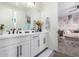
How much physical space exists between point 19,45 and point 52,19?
2.50 m

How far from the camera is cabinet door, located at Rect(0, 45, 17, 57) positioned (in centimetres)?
256

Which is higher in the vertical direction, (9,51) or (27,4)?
(27,4)

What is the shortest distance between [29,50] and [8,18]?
111 cm

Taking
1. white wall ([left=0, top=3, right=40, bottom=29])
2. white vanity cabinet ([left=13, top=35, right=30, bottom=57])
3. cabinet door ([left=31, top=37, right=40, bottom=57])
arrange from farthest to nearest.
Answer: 1. cabinet door ([left=31, top=37, right=40, bottom=57])
2. white wall ([left=0, top=3, right=40, bottom=29])
3. white vanity cabinet ([left=13, top=35, right=30, bottom=57])

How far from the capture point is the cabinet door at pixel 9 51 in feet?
8.39

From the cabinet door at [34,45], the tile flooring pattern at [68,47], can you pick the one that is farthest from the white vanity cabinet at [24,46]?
the tile flooring pattern at [68,47]

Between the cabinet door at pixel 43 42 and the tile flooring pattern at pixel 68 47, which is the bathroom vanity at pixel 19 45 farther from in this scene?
the tile flooring pattern at pixel 68 47

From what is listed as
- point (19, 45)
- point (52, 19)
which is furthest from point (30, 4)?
point (19, 45)

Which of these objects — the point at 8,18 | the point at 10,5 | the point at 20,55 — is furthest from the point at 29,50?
the point at 10,5

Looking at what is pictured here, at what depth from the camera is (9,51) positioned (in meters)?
2.73

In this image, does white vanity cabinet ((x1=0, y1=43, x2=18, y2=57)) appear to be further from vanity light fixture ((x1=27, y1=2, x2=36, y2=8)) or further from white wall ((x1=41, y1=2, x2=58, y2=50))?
white wall ((x1=41, y1=2, x2=58, y2=50))

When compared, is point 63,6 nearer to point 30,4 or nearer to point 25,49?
point 30,4

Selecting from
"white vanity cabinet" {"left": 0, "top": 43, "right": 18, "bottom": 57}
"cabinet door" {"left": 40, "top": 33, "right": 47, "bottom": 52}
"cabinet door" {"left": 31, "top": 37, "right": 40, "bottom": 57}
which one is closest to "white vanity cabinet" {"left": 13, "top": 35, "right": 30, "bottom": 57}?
"white vanity cabinet" {"left": 0, "top": 43, "right": 18, "bottom": 57}

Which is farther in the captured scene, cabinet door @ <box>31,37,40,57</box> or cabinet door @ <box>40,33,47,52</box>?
cabinet door @ <box>40,33,47,52</box>
